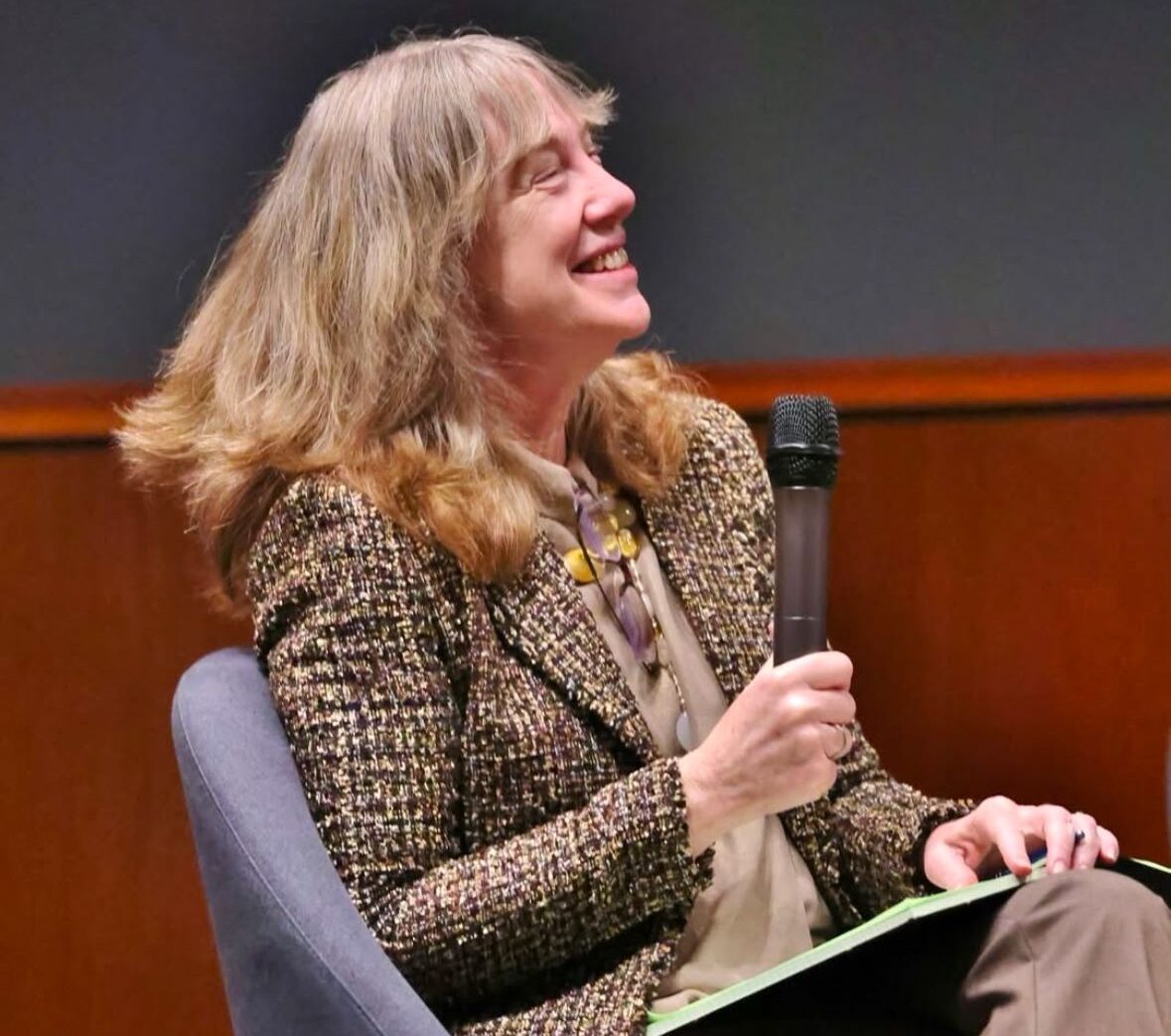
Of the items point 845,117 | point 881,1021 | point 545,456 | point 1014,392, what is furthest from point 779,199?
point 881,1021

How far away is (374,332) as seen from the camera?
51.9 inches

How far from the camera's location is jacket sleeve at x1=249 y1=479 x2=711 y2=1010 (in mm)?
1141

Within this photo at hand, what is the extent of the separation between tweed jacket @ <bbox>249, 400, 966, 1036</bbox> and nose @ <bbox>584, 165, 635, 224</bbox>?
0.30m

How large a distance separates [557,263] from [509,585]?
287 mm

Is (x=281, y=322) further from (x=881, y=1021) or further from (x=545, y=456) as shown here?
(x=881, y=1021)

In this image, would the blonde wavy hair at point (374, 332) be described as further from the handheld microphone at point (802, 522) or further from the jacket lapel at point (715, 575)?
the handheld microphone at point (802, 522)

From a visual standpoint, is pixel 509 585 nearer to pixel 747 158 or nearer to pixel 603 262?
pixel 603 262

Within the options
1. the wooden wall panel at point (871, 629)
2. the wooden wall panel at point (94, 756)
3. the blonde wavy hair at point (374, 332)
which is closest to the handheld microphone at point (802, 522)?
the blonde wavy hair at point (374, 332)

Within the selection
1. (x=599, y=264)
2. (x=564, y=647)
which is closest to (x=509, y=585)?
(x=564, y=647)

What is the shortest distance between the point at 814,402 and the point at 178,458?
1.98 feet

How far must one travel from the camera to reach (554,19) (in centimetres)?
175

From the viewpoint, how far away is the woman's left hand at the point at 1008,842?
46.7 inches

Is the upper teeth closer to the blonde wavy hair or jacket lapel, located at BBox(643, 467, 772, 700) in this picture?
the blonde wavy hair

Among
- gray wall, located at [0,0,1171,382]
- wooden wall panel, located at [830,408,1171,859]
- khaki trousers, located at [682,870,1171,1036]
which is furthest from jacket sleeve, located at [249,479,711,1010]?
gray wall, located at [0,0,1171,382]
